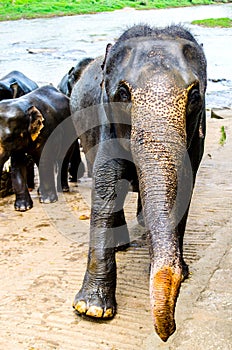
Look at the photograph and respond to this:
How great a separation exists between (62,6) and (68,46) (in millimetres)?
20871

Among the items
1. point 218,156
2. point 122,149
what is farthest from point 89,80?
point 218,156

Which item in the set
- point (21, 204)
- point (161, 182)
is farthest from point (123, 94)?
point (21, 204)

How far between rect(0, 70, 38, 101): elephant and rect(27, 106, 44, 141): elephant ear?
165 cm

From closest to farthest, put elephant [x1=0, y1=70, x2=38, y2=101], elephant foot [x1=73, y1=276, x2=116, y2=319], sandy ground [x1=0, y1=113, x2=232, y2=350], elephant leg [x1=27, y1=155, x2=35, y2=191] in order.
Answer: sandy ground [x1=0, y1=113, x2=232, y2=350], elephant foot [x1=73, y1=276, x2=116, y2=319], elephant leg [x1=27, y1=155, x2=35, y2=191], elephant [x1=0, y1=70, x2=38, y2=101]

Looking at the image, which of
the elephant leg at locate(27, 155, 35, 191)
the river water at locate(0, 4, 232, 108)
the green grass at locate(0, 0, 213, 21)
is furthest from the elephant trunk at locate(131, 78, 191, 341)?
the green grass at locate(0, 0, 213, 21)

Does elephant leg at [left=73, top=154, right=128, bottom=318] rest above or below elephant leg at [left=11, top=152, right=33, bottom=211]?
above

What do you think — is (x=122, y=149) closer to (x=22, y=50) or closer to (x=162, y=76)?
(x=162, y=76)

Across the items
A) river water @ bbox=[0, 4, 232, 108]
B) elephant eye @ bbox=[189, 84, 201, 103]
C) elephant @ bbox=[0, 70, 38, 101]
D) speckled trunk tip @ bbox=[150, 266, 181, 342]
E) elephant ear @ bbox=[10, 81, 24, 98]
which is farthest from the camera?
river water @ bbox=[0, 4, 232, 108]

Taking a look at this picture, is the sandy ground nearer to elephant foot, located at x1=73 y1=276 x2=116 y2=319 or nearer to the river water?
elephant foot, located at x1=73 y1=276 x2=116 y2=319

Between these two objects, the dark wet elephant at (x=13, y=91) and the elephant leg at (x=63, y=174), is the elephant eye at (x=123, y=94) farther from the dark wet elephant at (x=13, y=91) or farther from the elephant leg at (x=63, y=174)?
the dark wet elephant at (x=13, y=91)

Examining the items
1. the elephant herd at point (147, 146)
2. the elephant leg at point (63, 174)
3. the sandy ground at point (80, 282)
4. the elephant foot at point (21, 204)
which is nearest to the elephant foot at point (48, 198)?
the sandy ground at point (80, 282)

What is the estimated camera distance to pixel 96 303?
13.9 feet

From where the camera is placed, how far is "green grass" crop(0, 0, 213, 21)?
43.0m

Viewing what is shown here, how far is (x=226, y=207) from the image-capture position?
648 cm
